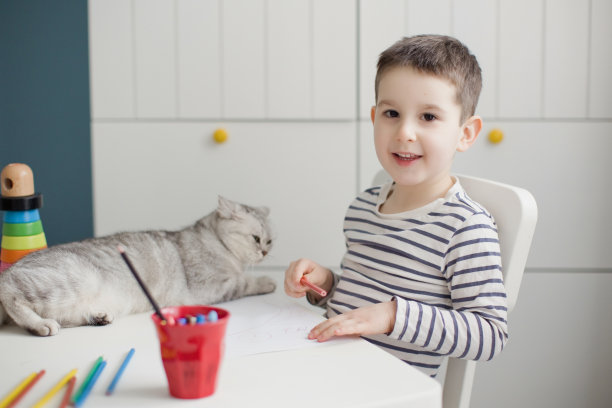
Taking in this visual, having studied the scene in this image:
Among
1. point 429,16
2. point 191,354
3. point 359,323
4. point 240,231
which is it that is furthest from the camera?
point 429,16

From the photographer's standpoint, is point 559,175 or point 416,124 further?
point 559,175

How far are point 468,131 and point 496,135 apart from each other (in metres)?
0.41

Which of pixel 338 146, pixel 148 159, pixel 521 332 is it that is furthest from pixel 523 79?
pixel 148 159

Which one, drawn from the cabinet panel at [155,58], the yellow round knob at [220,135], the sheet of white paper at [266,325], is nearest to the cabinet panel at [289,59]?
the yellow round knob at [220,135]

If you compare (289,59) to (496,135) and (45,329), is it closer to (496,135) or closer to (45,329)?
(496,135)

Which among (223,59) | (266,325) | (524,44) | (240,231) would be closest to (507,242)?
(266,325)

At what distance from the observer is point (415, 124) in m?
0.89

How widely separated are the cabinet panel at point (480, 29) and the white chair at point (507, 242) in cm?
54

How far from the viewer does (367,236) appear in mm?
977

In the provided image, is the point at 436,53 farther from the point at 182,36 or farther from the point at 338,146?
the point at 182,36

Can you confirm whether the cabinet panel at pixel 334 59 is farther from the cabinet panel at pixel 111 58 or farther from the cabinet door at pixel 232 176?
the cabinet panel at pixel 111 58

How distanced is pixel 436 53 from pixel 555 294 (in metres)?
0.76

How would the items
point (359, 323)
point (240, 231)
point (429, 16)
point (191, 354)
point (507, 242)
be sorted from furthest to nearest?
point (429, 16) < point (240, 231) < point (507, 242) < point (359, 323) < point (191, 354)

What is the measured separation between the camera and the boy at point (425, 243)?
0.77 metres
